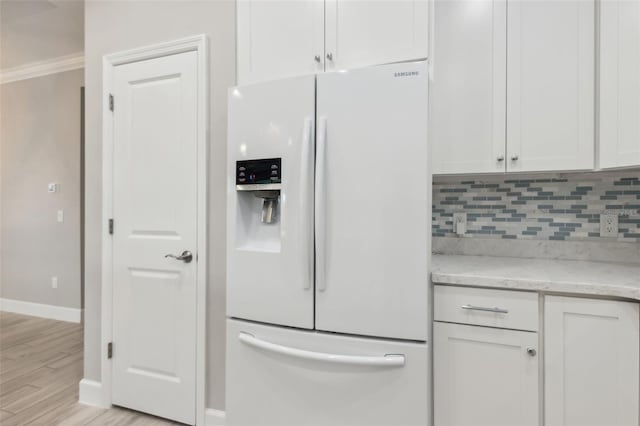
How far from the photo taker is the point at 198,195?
6.38 ft

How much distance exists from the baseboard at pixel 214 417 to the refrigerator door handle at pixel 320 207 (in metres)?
1.07

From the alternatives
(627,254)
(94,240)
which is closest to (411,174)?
(627,254)

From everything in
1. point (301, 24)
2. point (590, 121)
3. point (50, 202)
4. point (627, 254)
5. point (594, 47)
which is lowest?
point (627, 254)

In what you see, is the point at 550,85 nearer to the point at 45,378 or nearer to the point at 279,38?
the point at 279,38

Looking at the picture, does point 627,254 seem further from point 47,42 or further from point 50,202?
point 50,202

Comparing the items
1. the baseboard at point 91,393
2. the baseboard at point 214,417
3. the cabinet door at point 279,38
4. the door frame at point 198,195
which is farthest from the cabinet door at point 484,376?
the baseboard at point 91,393

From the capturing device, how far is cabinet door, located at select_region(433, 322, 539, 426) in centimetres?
137

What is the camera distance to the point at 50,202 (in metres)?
3.80

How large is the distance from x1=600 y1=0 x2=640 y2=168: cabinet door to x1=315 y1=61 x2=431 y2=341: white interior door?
0.92 metres

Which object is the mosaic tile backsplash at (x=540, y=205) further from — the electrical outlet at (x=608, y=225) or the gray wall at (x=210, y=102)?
the gray wall at (x=210, y=102)

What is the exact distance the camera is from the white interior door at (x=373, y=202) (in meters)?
1.33

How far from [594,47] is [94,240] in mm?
2969

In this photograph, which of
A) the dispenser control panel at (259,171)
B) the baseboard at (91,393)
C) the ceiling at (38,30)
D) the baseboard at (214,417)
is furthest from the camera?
the ceiling at (38,30)

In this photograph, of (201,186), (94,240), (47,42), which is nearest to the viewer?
(201,186)
